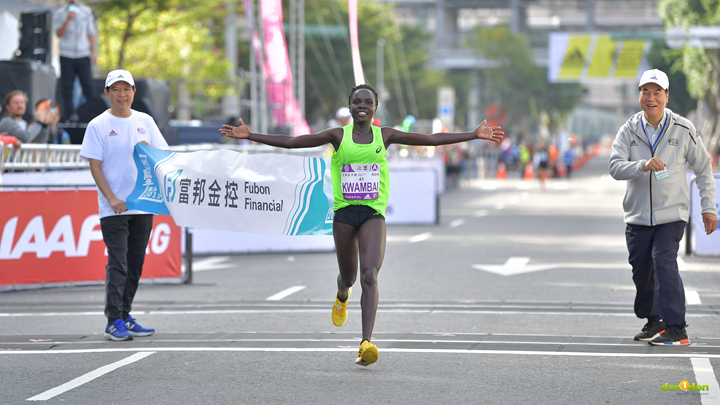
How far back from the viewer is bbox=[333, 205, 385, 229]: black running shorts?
755cm

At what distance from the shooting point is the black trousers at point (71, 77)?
17.3 metres

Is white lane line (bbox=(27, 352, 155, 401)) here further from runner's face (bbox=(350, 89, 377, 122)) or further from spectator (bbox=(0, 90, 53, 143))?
spectator (bbox=(0, 90, 53, 143))

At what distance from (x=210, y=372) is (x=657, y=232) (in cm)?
342

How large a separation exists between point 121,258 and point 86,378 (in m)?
A: 1.73

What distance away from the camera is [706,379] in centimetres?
681

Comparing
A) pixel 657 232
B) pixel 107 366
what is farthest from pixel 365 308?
pixel 657 232

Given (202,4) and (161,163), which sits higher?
(202,4)

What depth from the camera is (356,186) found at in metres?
7.50

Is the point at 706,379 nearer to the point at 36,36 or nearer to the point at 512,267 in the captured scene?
the point at 512,267

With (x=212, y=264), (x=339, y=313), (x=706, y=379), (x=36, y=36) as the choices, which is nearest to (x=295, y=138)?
(x=339, y=313)

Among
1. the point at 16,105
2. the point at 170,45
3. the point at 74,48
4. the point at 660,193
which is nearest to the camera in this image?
the point at 660,193

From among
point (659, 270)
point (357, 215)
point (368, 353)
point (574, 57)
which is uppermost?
point (574, 57)

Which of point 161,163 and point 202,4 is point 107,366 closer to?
point 161,163

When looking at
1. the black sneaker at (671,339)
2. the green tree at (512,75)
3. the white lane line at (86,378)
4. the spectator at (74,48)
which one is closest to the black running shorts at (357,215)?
the white lane line at (86,378)
